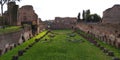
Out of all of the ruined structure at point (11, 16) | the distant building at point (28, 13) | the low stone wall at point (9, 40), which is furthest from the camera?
the distant building at point (28, 13)

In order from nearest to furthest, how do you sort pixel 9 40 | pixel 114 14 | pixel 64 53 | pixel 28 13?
1. pixel 64 53
2. pixel 9 40
3. pixel 114 14
4. pixel 28 13

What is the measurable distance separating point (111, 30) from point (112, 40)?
154cm

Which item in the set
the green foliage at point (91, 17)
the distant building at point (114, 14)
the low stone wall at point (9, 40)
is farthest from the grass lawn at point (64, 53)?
the green foliage at point (91, 17)

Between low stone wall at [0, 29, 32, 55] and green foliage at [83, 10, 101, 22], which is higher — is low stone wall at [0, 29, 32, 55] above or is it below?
below

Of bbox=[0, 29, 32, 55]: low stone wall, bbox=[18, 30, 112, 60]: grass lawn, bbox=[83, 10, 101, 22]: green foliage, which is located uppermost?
bbox=[83, 10, 101, 22]: green foliage

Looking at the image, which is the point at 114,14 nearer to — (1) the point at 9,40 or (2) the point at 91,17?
(1) the point at 9,40

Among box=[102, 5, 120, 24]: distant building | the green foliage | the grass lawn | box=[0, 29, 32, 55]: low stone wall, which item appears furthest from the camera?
the green foliage

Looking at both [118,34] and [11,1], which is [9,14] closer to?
[11,1]

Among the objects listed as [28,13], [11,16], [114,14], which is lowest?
[11,16]

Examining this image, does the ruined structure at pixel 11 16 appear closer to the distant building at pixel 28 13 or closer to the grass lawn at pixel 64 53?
the distant building at pixel 28 13

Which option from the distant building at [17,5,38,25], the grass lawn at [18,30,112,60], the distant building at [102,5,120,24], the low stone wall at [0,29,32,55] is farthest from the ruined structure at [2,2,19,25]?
the distant building at [102,5,120,24]

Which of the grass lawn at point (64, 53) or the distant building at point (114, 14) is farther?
the distant building at point (114, 14)

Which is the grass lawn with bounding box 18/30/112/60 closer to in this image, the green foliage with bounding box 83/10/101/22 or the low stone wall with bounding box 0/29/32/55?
the low stone wall with bounding box 0/29/32/55

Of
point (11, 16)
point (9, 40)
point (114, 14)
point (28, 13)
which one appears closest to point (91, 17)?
point (28, 13)
